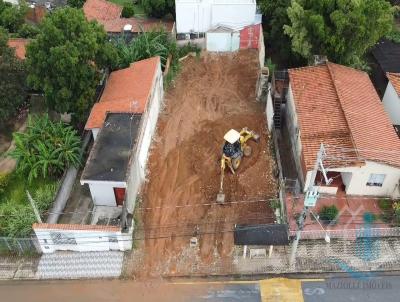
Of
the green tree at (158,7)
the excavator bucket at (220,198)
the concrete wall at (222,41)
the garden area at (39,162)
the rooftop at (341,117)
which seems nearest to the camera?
the rooftop at (341,117)

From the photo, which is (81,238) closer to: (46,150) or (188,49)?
(46,150)

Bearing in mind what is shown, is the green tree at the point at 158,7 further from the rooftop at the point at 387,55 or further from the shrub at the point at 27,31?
the rooftop at the point at 387,55

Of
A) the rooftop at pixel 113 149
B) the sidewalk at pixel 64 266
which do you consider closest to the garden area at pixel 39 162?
the rooftop at pixel 113 149

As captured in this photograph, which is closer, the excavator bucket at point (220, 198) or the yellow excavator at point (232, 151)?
the excavator bucket at point (220, 198)

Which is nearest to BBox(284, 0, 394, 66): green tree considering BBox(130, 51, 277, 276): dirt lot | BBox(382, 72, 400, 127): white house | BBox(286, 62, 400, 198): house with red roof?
BBox(286, 62, 400, 198): house with red roof

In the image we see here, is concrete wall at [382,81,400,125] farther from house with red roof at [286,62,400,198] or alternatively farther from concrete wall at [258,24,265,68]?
concrete wall at [258,24,265,68]

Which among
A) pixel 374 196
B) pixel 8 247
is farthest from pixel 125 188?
pixel 374 196
